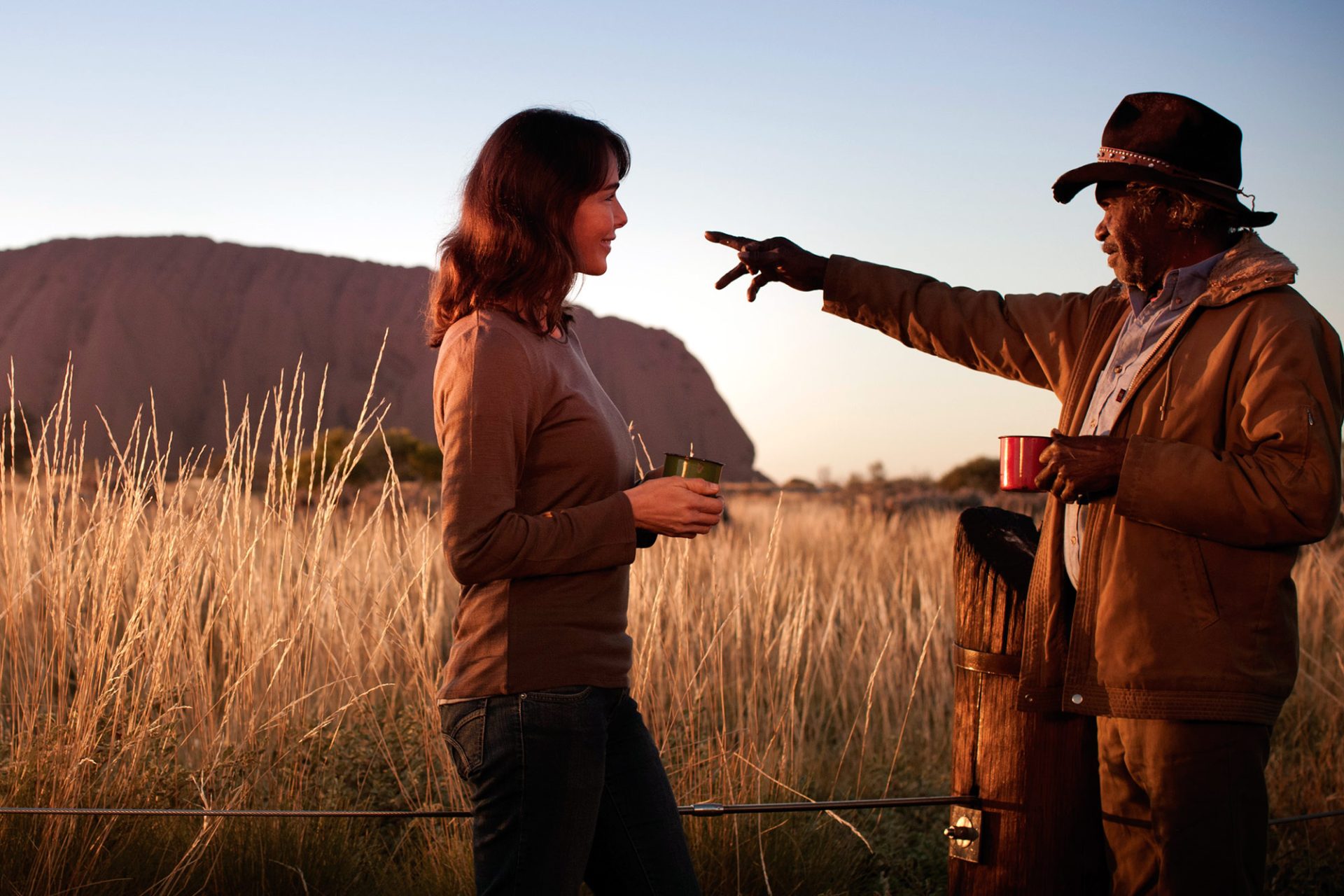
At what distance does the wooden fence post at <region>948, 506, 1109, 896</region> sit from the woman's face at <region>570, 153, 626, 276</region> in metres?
0.90

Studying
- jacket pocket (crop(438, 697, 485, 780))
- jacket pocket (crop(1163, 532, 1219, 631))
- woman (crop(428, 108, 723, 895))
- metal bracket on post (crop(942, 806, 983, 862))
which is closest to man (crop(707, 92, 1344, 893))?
jacket pocket (crop(1163, 532, 1219, 631))

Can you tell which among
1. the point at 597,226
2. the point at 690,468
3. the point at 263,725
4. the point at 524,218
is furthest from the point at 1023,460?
the point at 263,725

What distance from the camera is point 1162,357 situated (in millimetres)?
1901

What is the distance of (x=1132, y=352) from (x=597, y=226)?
100cm

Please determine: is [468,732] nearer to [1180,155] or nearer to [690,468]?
→ [690,468]

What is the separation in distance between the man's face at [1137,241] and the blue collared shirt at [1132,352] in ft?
0.11

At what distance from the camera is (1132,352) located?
6.58 ft

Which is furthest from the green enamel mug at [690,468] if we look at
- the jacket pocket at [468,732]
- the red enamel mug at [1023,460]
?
the red enamel mug at [1023,460]

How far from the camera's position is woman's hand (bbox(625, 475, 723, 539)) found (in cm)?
154

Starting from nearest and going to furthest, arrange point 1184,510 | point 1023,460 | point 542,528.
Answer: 1. point 542,528
2. point 1184,510
3. point 1023,460

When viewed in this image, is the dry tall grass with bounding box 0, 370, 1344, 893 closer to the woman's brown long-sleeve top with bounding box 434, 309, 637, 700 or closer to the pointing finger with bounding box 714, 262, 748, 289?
the pointing finger with bounding box 714, 262, 748, 289

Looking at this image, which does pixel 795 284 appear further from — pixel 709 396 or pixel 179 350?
pixel 709 396

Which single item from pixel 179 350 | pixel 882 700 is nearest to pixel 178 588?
pixel 882 700

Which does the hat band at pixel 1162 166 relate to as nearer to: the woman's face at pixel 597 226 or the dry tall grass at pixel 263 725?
the woman's face at pixel 597 226
